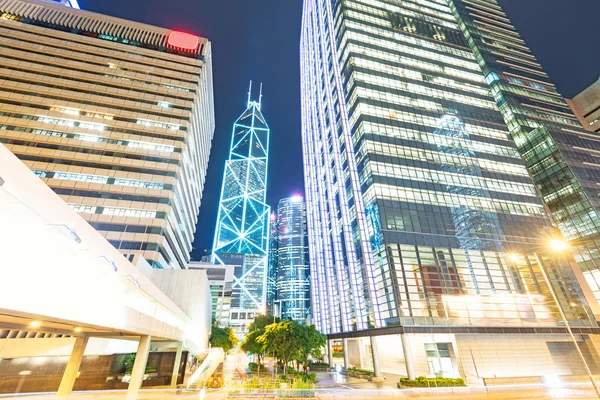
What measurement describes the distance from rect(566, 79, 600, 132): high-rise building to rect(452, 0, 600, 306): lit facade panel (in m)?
12.4

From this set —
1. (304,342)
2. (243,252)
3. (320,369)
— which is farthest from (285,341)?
(243,252)

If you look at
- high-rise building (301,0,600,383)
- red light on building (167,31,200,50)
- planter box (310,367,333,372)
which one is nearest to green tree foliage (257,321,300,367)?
high-rise building (301,0,600,383)

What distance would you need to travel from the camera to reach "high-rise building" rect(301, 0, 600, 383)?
3775 cm

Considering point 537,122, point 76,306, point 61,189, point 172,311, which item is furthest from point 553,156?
point 61,189

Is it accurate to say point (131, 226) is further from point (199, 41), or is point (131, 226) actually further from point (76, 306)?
point (199, 41)

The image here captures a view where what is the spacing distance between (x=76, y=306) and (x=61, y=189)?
56291 millimetres

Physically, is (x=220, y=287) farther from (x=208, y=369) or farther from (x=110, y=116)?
(x=208, y=369)

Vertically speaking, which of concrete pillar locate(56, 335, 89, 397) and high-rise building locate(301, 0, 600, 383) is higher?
high-rise building locate(301, 0, 600, 383)

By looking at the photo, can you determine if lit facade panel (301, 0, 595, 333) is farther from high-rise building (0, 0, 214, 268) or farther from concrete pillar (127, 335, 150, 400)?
high-rise building (0, 0, 214, 268)

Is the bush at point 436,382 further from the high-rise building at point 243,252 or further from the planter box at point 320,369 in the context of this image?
the high-rise building at point 243,252

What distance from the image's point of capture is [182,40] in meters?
77.5

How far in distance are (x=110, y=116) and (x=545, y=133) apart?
10088 cm

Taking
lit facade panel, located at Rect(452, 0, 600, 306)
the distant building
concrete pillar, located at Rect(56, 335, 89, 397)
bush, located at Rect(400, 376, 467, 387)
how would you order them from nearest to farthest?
concrete pillar, located at Rect(56, 335, 89, 397), bush, located at Rect(400, 376, 467, 387), lit facade panel, located at Rect(452, 0, 600, 306), the distant building

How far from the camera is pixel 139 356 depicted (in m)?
19.3
